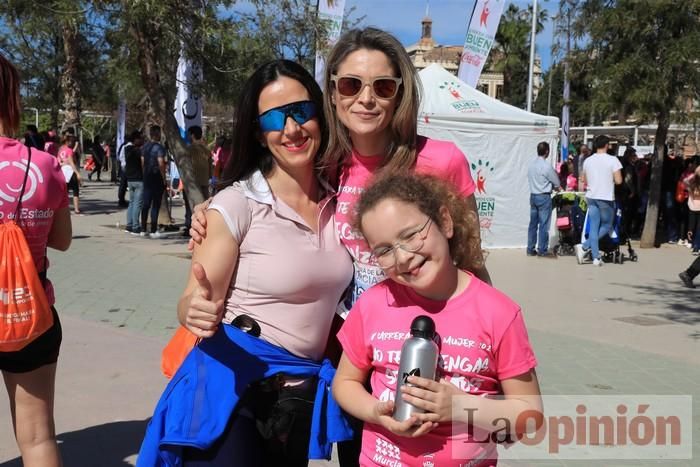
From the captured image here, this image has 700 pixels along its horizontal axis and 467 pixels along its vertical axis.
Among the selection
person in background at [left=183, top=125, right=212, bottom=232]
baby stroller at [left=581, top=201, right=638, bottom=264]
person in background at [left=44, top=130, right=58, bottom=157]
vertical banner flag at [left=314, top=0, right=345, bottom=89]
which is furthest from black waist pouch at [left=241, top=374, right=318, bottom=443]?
person in background at [left=44, top=130, right=58, bottom=157]

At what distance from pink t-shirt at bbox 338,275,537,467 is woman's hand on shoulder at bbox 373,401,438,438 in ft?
0.39

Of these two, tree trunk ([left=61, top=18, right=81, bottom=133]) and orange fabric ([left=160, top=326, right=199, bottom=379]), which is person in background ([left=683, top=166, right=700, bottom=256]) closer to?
orange fabric ([left=160, top=326, right=199, bottom=379])

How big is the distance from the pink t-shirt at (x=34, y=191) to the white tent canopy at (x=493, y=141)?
10.2 m

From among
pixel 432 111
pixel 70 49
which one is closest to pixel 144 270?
pixel 432 111

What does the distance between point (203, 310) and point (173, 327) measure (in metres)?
5.20

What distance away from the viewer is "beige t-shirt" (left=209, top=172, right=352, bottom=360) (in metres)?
2.29

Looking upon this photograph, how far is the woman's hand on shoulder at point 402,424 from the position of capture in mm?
1892

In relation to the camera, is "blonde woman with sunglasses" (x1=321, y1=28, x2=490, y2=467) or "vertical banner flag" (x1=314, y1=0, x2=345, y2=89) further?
"vertical banner flag" (x1=314, y1=0, x2=345, y2=89)

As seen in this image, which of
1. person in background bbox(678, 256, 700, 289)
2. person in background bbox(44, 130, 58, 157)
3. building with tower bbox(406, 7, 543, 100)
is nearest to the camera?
person in background bbox(678, 256, 700, 289)

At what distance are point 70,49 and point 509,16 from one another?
4618 centimetres

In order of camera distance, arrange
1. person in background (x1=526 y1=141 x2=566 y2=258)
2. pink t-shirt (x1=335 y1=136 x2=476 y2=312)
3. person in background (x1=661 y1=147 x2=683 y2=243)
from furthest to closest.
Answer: person in background (x1=661 y1=147 x2=683 y2=243) → person in background (x1=526 y1=141 x2=566 y2=258) → pink t-shirt (x1=335 y1=136 x2=476 y2=312)

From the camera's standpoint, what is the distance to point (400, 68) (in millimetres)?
2436

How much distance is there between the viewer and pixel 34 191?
290 centimetres

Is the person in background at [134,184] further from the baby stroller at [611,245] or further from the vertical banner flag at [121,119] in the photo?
the vertical banner flag at [121,119]
